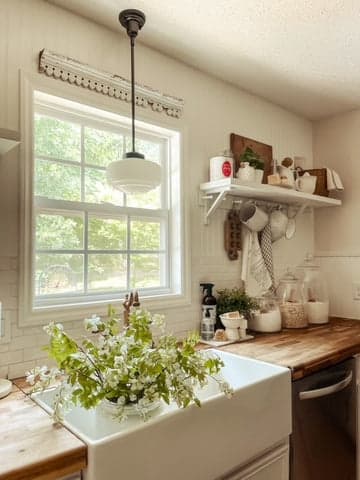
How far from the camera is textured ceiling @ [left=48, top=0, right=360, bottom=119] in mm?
1548

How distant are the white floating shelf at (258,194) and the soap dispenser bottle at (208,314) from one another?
0.38 metres

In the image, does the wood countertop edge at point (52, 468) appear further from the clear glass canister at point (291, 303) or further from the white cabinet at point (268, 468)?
the clear glass canister at point (291, 303)

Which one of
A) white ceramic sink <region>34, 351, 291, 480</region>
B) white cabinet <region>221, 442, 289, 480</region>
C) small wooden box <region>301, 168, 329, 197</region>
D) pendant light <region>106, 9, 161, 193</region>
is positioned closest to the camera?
white ceramic sink <region>34, 351, 291, 480</region>

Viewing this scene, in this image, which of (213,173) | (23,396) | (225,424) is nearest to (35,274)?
(23,396)

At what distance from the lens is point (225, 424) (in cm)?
118

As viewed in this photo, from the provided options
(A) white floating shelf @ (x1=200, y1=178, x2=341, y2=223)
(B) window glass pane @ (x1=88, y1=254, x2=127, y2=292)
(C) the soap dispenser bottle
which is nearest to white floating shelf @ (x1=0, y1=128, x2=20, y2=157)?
(B) window glass pane @ (x1=88, y1=254, x2=127, y2=292)

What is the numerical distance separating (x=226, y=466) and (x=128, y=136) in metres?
1.49

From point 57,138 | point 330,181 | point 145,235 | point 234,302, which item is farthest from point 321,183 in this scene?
point 57,138

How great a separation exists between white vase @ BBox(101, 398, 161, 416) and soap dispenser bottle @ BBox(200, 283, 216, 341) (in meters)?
0.84

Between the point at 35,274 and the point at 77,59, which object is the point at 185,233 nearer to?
the point at 35,274

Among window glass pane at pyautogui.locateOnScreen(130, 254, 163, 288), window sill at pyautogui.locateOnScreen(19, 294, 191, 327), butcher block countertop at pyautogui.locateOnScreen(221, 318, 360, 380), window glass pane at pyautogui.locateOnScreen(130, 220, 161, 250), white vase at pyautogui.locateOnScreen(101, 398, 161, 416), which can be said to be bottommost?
butcher block countertop at pyautogui.locateOnScreen(221, 318, 360, 380)

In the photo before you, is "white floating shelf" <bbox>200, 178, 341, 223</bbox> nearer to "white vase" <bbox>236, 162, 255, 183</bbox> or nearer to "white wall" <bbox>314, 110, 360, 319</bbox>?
"white vase" <bbox>236, 162, 255, 183</bbox>

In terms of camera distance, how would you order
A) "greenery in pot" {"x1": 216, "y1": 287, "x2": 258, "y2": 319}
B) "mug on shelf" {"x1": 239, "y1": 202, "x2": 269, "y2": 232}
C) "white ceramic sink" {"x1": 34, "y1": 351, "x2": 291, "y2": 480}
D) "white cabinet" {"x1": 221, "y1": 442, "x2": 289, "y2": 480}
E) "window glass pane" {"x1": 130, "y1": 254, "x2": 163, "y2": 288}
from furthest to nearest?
"mug on shelf" {"x1": 239, "y1": 202, "x2": 269, "y2": 232}, "greenery in pot" {"x1": 216, "y1": 287, "x2": 258, "y2": 319}, "window glass pane" {"x1": 130, "y1": 254, "x2": 163, "y2": 288}, "white cabinet" {"x1": 221, "y1": 442, "x2": 289, "y2": 480}, "white ceramic sink" {"x1": 34, "y1": 351, "x2": 291, "y2": 480}

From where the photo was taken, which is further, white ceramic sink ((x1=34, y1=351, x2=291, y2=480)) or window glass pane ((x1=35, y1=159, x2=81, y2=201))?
window glass pane ((x1=35, y1=159, x2=81, y2=201))
